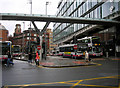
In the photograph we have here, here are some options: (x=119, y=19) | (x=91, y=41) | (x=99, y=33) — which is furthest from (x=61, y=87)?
Result: (x=99, y=33)

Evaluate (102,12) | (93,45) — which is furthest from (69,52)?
(102,12)

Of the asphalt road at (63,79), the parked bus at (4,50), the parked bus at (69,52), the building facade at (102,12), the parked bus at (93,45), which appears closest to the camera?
the asphalt road at (63,79)

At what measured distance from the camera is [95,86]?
22.8 ft

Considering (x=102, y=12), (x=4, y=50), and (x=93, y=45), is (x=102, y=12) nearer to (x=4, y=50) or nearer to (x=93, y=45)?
(x=93, y=45)

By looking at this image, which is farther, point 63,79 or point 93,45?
point 93,45

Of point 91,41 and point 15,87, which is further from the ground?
point 91,41

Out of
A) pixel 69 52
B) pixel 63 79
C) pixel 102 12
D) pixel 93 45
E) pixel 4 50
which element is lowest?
pixel 63 79

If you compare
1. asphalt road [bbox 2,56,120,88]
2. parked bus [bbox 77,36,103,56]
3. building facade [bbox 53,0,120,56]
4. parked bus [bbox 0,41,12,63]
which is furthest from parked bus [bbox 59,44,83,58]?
asphalt road [bbox 2,56,120,88]

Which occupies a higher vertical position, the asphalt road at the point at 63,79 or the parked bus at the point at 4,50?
the parked bus at the point at 4,50

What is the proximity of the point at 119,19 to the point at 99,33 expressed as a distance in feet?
36.7

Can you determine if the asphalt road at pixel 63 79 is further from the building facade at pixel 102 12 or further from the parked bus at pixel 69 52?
the building facade at pixel 102 12

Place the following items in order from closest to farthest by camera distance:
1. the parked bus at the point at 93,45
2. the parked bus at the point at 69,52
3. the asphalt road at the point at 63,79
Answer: the asphalt road at the point at 63,79, the parked bus at the point at 69,52, the parked bus at the point at 93,45

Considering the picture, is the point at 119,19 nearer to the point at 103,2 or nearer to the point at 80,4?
the point at 103,2

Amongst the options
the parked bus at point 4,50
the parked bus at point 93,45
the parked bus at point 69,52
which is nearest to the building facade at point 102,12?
the parked bus at point 93,45
